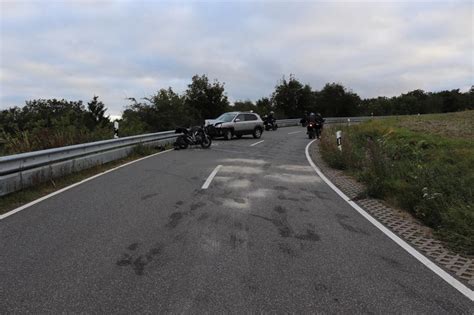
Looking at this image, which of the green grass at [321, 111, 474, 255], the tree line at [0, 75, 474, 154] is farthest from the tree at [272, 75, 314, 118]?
the green grass at [321, 111, 474, 255]

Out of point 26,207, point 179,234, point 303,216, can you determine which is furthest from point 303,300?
point 26,207

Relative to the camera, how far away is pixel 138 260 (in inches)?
209

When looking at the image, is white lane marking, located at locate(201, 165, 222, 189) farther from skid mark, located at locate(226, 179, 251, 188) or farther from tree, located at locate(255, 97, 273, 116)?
tree, located at locate(255, 97, 273, 116)

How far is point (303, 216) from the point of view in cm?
770

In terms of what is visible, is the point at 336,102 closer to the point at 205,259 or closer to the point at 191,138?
the point at 191,138

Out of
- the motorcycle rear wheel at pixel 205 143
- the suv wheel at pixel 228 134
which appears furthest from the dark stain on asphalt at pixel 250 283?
the suv wheel at pixel 228 134

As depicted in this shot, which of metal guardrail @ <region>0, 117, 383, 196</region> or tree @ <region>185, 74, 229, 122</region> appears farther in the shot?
tree @ <region>185, 74, 229, 122</region>

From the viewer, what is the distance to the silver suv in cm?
2722

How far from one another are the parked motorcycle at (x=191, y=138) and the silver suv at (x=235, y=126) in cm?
517

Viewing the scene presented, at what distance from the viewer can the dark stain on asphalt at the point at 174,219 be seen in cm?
689

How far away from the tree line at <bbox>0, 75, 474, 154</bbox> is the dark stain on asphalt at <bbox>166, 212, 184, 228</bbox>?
330 inches

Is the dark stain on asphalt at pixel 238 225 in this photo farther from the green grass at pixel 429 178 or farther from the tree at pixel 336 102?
the tree at pixel 336 102

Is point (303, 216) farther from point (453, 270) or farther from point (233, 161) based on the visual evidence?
point (233, 161)

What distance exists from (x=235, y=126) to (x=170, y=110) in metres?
9.32
